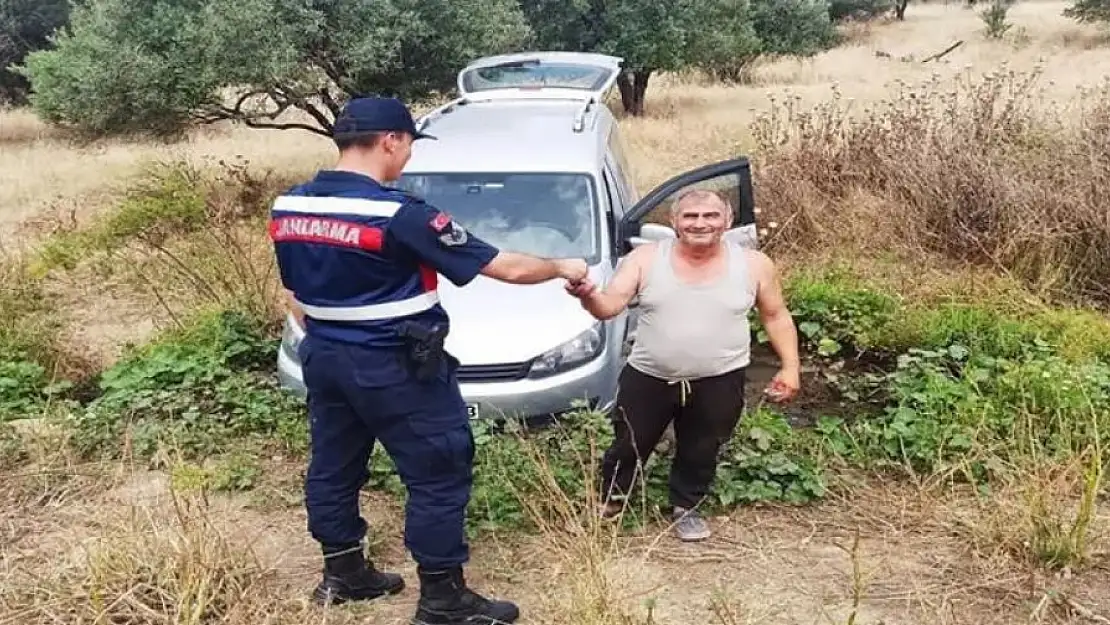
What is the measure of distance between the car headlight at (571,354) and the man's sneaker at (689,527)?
3.54ft

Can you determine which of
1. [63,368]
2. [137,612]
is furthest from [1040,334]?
[63,368]

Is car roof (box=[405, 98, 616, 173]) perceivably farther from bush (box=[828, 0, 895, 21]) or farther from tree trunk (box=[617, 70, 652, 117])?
bush (box=[828, 0, 895, 21])

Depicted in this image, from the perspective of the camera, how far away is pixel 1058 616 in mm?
3342

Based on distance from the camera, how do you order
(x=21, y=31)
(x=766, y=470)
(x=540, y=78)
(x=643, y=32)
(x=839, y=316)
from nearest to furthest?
1. (x=766, y=470)
2. (x=839, y=316)
3. (x=540, y=78)
4. (x=643, y=32)
5. (x=21, y=31)

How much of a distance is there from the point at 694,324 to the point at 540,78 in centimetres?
491

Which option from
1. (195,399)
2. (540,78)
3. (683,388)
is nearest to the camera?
(683,388)

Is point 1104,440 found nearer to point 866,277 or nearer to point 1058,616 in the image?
point 1058,616

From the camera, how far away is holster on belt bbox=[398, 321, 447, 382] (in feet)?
9.69

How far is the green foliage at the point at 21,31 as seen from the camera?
22.5m

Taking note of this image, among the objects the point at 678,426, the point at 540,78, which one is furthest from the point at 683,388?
the point at 540,78

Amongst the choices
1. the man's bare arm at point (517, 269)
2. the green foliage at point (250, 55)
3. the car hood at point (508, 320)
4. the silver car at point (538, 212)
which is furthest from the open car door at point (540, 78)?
the man's bare arm at point (517, 269)

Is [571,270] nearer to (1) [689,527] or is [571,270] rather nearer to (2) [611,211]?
(1) [689,527]

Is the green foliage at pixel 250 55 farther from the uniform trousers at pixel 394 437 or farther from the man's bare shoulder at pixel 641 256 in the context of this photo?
the uniform trousers at pixel 394 437

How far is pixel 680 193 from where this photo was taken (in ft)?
14.4
